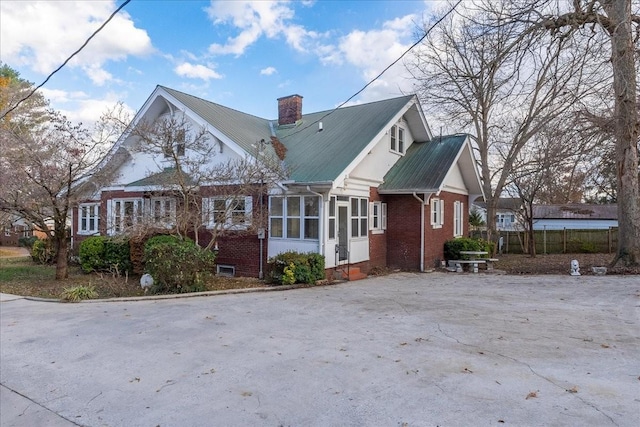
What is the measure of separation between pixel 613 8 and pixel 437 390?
13.9m

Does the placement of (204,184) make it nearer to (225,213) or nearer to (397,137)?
(225,213)

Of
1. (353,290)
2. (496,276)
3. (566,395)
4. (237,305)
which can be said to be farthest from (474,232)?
(566,395)

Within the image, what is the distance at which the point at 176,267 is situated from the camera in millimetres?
10602

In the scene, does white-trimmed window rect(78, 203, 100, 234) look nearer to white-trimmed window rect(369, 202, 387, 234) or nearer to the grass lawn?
the grass lawn

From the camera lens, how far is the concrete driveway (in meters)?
4.04

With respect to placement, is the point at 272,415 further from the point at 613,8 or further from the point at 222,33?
the point at 613,8

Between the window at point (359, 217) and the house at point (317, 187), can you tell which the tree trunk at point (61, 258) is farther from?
the window at point (359, 217)

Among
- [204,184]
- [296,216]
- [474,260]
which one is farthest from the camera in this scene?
[474,260]

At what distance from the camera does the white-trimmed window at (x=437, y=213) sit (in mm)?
16072

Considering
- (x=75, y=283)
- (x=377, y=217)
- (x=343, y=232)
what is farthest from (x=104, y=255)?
(x=377, y=217)

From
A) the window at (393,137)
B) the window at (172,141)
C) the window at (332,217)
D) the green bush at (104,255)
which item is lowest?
the green bush at (104,255)

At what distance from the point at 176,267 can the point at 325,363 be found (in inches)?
254

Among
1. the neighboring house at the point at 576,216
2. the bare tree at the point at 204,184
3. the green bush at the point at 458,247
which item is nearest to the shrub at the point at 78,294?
the bare tree at the point at 204,184

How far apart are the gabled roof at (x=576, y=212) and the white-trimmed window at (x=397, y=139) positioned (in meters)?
23.2
